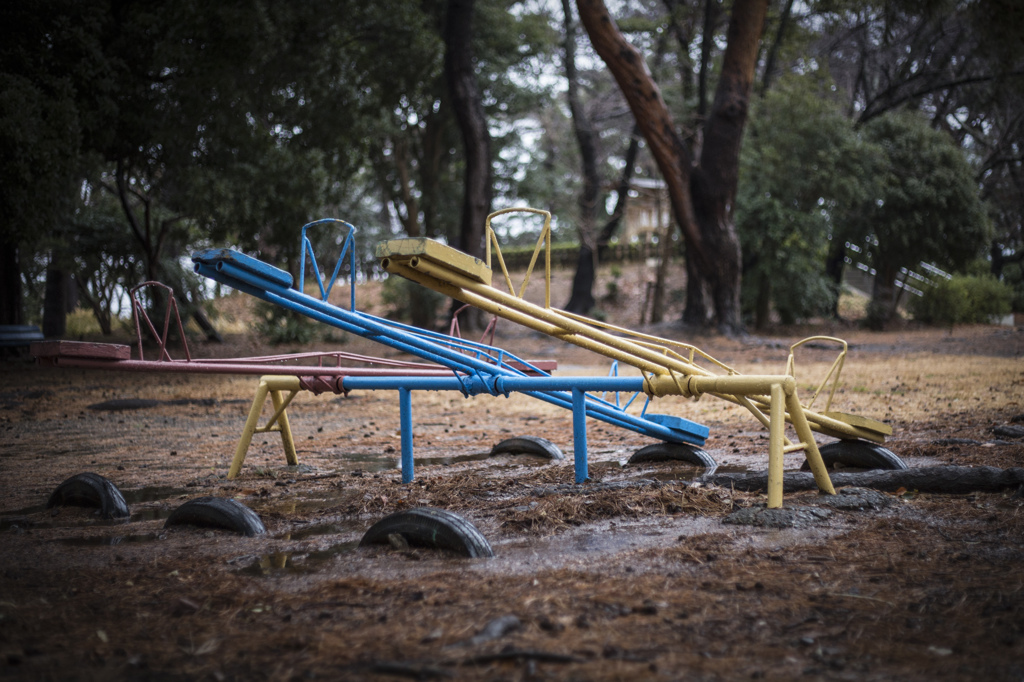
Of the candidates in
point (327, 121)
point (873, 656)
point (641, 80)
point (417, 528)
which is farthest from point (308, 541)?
point (641, 80)

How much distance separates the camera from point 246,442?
4.41 m

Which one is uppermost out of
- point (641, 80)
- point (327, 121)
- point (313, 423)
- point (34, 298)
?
point (641, 80)

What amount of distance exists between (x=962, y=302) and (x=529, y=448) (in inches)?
832

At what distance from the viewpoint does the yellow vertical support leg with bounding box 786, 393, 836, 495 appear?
327 cm

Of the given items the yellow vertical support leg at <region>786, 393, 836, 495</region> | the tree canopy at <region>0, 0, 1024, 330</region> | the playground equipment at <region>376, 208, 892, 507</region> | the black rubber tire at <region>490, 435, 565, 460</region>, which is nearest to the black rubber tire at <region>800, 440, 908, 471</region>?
the playground equipment at <region>376, 208, 892, 507</region>

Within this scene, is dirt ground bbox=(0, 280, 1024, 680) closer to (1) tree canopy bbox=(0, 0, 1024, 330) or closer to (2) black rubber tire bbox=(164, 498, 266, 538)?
(2) black rubber tire bbox=(164, 498, 266, 538)

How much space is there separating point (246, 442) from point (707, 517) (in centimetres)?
270

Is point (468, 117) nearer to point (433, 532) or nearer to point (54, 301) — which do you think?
point (54, 301)

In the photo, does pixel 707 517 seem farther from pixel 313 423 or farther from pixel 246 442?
pixel 313 423

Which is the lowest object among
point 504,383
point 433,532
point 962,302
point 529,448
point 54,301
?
point 529,448

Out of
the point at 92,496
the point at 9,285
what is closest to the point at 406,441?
the point at 92,496

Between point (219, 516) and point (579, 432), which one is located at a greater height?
point (579, 432)

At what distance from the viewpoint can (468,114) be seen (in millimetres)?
16219

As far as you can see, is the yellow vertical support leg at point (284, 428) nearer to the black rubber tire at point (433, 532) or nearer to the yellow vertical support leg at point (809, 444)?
the black rubber tire at point (433, 532)
